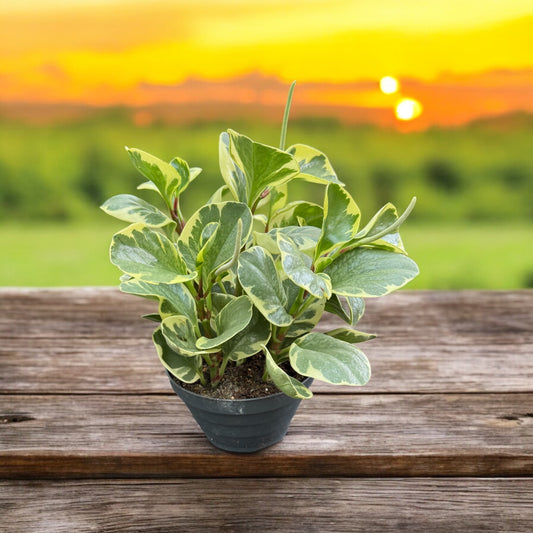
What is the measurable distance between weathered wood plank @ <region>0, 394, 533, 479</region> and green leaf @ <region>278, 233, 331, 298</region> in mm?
241

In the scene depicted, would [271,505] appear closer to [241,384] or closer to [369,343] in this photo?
[241,384]

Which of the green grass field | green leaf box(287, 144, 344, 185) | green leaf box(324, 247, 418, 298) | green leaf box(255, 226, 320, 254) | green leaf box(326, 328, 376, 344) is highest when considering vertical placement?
green leaf box(287, 144, 344, 185)

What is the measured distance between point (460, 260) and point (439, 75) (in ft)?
3.78

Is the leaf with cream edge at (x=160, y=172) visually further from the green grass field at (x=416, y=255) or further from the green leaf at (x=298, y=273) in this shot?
the green grass field at (x=416, y=255)

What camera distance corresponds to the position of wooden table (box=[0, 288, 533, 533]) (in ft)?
1.87

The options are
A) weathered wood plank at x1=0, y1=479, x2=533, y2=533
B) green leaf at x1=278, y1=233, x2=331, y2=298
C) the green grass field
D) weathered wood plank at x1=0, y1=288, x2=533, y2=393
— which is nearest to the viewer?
green leaf at x1=278, y1=233, x2=331, y2=298

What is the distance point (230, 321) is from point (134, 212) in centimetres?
15

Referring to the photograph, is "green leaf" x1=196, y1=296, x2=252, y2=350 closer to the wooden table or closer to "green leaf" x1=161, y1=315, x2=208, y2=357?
"green leaf" x1=161, y1=315, x2=208, y2=357

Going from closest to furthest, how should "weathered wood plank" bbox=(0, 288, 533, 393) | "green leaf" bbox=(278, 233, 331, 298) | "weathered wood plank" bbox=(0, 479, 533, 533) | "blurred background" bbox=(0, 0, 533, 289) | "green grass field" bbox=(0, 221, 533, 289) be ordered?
"green leaf" bbox=(278, 233, 331, 298)
"weathered wood plank" bbox=(0, 479, 533, 533)
"weathered wood plank" bbox=(0, 288, 533, 393)
"blurred background" bbox=(0, 0, 533, 289)
"green grass field" bbox=(0, 221, 533, 289)

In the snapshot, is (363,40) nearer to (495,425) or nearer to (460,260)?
(460,260)

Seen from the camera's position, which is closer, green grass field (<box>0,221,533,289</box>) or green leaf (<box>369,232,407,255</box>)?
green leaf (<box>369,232,407,255</box>)

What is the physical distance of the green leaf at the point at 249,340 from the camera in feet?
1.77

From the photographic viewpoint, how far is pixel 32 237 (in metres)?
3.73

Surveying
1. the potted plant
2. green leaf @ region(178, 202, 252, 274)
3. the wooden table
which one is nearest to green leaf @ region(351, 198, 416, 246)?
the potted plant
